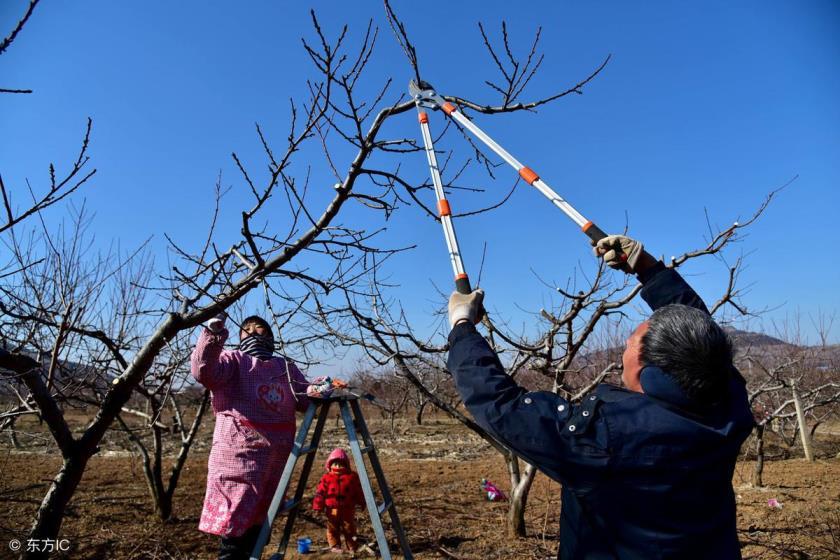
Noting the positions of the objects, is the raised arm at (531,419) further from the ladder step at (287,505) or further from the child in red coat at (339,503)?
the child in red coat at (339,503)

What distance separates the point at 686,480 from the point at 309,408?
223 centimetres

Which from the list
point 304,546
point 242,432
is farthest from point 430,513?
point 242,432

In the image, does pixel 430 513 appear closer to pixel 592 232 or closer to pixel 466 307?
pixel 592 232

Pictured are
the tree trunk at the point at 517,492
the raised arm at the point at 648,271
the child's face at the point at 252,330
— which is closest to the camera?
the raised arm at the point at 648,271

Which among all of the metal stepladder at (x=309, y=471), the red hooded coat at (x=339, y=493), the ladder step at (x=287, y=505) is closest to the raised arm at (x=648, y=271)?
the metal stepladder at (x=309, y=471)

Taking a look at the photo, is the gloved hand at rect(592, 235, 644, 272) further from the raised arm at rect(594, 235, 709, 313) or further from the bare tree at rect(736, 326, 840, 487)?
the bare tree at rect(736, 326, 840, 487)

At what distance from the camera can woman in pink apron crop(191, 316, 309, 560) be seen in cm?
261

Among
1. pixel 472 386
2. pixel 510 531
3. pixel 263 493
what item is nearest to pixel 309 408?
pixel 263 493

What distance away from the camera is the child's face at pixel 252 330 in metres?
3.03

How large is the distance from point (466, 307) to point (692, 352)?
631 millimetres

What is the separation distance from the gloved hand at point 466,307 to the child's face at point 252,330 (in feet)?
5.88

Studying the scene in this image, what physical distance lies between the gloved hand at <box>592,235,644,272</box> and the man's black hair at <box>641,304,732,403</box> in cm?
67

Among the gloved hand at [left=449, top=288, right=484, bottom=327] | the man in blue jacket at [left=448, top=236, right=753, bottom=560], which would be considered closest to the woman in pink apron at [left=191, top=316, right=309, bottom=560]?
the gloved hand at [left=449, top=288, right=484, bottom=327]

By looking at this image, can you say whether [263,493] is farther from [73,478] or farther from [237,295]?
[237,295]
